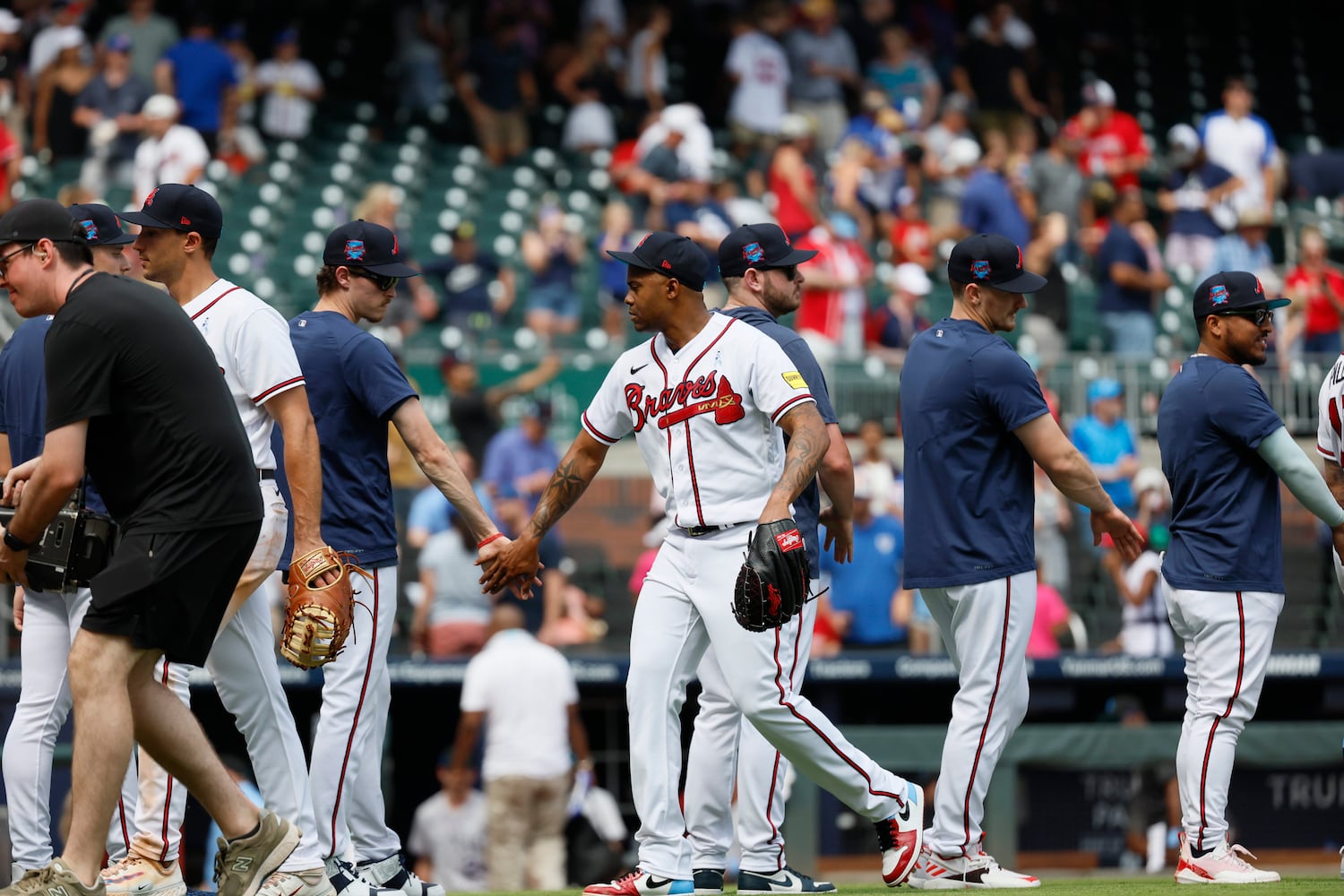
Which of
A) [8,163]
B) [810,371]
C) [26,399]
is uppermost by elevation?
[8,163]

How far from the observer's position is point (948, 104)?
17.2m

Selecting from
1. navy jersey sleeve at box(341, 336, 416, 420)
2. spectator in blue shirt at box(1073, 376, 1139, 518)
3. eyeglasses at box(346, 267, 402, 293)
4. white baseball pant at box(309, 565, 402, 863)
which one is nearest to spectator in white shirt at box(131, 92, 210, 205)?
spectator in blue shirt at box(1073, 376, 1139, 518)

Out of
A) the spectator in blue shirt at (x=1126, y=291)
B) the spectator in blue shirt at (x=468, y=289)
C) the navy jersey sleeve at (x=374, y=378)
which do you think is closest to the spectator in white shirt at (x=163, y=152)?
the spectator in blue shirt at (x=468, y=289)

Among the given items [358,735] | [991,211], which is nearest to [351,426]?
[358,735]

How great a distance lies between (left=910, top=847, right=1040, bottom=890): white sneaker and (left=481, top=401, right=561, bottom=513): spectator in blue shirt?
18.5ft

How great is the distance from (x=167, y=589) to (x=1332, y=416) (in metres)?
3.96

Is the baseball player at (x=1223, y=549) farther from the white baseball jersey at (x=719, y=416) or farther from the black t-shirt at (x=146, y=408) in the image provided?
the black t-shirt at (x=146, y=408)

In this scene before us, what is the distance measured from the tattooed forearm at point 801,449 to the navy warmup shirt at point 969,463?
71cm

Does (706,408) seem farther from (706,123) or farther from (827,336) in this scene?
(706,123)

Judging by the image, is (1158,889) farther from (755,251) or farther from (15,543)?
(15,543)

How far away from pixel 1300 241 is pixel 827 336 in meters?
4.36

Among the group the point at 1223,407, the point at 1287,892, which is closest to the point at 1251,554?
the point at 1223,407

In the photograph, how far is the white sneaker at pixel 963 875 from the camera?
5867 millimetres

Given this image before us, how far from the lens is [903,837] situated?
577 cm
